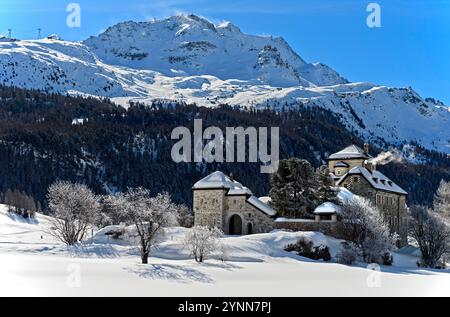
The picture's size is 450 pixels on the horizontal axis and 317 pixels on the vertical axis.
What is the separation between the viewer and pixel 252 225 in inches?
3339

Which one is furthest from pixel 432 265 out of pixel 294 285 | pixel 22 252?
pixel 22 252

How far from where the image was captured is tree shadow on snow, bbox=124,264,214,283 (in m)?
48.7

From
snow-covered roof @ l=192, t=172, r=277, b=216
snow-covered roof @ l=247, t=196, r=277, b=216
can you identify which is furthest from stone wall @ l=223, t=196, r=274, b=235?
snow-covered roof @ l=192, t=172, r=277, b=216

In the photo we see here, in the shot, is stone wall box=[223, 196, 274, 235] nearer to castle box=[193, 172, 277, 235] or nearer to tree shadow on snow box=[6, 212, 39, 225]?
castle box=[193, 172, 277, 235]

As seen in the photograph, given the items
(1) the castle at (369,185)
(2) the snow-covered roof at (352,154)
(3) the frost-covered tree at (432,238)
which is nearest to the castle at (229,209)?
(1) the castle at (369,185)

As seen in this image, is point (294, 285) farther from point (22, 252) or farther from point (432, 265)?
point (432, 265)

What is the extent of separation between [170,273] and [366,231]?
33.0 m

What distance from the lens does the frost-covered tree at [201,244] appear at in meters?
65.1

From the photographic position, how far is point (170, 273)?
51.5 m

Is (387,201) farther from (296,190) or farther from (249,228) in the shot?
(249,228)

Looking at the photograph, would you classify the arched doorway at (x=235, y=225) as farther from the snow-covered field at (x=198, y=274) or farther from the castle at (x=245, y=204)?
the snow-covered field at (x=198, y=274)
